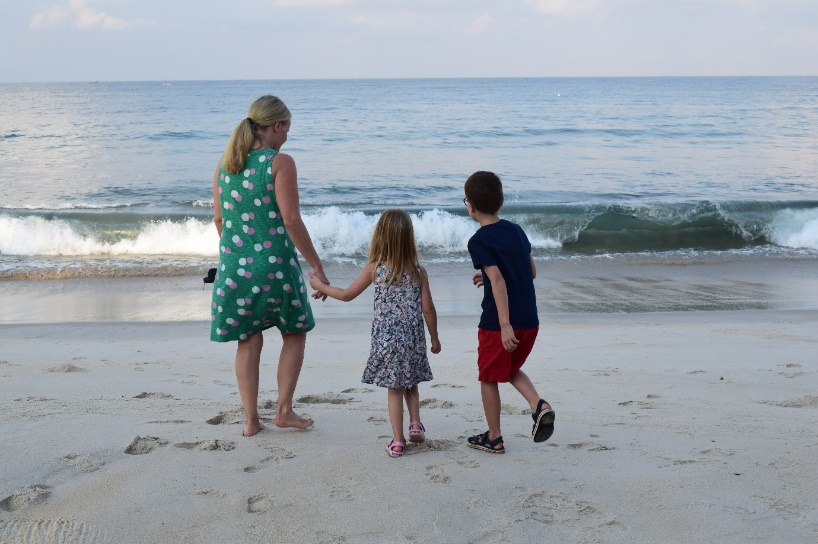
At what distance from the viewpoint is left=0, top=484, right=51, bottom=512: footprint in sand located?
2.86 metres

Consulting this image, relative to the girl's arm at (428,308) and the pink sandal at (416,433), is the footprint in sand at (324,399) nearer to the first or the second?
the pink sandal at (416,433)

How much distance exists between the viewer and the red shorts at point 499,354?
3.48 m

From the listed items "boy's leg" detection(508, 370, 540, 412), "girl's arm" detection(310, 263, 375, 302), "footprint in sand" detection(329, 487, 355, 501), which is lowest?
"footprint in sand" detection(329, 487, 355, 501)

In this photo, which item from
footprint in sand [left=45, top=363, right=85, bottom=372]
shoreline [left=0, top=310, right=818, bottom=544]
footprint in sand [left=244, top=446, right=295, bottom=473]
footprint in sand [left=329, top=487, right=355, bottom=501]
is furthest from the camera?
footprint in sand [left=45, top=363, right=85, bottom=372]

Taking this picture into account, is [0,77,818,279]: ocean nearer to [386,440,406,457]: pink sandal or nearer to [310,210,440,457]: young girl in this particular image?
[310,210,440,457]: young girl

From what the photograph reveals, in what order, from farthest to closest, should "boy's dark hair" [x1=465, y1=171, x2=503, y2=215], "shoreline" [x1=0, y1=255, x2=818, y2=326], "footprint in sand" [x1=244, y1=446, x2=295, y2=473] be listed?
"shoreline" [x1=0, y1=255, x2=818, y2=326]
"boy's dark hair" [x1=465, y1=171, x2=503, y2=215]
"footprint in sand" [x1=244, y1=446, x2=295, y2=473]

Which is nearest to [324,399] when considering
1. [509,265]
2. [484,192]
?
[509,265]

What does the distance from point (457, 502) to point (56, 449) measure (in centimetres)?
184

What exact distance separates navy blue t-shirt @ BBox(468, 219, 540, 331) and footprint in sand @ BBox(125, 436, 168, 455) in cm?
160

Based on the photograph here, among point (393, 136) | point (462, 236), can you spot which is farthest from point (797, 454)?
point (393, 136)

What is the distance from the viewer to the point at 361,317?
803 cm

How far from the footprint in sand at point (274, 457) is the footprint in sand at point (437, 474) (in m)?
0.63

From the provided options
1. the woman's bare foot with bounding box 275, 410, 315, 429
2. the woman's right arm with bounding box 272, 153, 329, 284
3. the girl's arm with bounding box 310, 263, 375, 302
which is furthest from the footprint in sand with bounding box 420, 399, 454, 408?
the woman's right arm with bounding box 272, 153, 329, 284

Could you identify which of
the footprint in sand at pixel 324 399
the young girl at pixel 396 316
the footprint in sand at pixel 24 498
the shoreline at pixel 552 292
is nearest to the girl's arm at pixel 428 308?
the young girl at pixel 396 316
